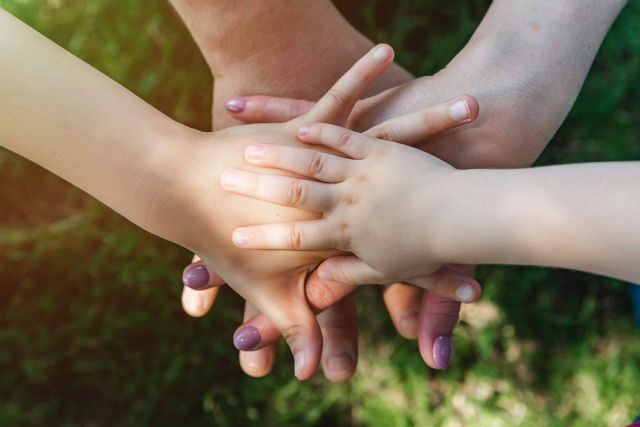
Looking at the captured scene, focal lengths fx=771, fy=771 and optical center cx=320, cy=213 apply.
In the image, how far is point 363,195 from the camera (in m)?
1.06

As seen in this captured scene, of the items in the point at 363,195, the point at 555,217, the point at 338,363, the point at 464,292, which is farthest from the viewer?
the point at 338,363

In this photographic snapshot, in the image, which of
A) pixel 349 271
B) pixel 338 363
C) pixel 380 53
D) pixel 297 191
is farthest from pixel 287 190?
pixel 338 363

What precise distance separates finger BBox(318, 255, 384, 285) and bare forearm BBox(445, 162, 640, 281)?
129 mm

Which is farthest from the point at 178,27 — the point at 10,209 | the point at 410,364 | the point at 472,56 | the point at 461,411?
the point at 461,411

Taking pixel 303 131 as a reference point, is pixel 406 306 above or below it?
below

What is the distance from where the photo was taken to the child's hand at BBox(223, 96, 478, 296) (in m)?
1.04

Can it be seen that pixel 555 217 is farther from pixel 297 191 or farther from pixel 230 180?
pixel 230 180

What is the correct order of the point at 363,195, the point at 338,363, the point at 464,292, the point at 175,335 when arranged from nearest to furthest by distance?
1. the point at 363,195
2. the point at 464,292
3. the point at 338,363
4. the point at 175,335

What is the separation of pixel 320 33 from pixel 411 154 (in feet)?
1.14

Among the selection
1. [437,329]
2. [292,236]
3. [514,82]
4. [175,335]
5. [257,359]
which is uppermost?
[514,82]

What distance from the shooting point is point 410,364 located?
1535 mm

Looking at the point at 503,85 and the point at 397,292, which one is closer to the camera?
the point at 503,85

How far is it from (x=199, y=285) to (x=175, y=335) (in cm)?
33

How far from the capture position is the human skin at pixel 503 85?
3.87 feet
